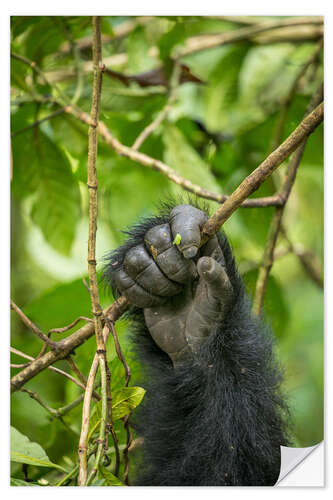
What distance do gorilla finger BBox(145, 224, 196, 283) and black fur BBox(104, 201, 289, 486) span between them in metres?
0.09

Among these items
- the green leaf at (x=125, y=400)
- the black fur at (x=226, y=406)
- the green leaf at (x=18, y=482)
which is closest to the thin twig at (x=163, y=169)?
the black fur at (x=226, y=406)

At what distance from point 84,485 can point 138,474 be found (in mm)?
241

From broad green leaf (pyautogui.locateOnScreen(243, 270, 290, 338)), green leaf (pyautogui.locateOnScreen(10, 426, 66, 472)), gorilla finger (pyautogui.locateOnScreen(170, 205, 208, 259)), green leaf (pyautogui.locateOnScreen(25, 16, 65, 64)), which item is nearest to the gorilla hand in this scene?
gorilla finger (pyautogui.locateOnScreen(170, 205, 208, 259))

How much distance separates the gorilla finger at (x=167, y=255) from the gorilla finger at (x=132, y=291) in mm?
50

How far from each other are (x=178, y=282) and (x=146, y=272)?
0.05 meters

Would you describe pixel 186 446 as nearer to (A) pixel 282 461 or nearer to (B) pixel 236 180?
Answer: (A) pixel 282 461

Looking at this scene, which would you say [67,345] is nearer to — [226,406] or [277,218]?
[226,406]

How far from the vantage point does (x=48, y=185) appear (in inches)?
56.9

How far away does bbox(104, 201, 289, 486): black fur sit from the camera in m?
0.98

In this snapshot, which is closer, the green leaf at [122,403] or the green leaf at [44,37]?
the green leaf at [122,403]

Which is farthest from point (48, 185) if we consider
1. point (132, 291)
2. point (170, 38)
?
point (132, 291)

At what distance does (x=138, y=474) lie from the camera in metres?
1.15

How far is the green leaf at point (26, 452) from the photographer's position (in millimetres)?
1003

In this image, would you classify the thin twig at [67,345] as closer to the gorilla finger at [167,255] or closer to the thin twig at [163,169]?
the gorilla finger at [167,255]
